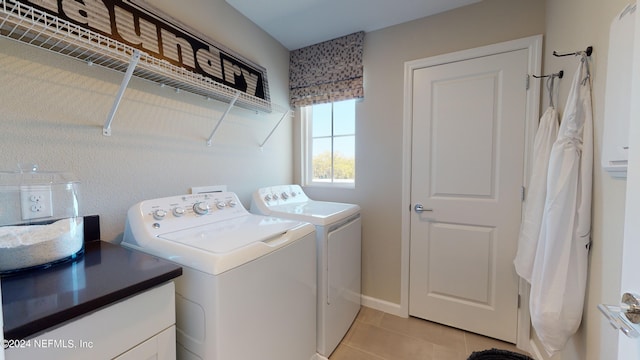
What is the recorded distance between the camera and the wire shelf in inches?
34.4

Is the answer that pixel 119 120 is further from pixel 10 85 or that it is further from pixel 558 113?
pixel 558 113

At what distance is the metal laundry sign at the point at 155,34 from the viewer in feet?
3.50

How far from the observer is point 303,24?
2027mm

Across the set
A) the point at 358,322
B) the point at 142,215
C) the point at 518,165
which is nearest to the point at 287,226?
the point at 142,215

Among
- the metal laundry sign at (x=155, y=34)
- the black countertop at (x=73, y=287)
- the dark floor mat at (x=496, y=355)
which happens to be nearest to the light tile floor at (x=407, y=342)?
the dark floor mat at (x=496, y=355)

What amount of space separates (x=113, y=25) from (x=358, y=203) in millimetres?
1986

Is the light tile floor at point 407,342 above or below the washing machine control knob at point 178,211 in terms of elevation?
below

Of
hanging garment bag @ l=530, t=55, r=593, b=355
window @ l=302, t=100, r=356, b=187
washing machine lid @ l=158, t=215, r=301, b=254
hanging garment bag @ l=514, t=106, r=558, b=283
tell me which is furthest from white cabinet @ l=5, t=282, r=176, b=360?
hanging garment bag @ l=514, t=106, r=558, b=283

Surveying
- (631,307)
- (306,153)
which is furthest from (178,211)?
(631,307)

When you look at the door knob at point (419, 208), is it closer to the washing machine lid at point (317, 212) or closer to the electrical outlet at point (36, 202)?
the washing machine lid at point (317, 212)

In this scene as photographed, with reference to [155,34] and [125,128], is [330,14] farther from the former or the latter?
[125,128]

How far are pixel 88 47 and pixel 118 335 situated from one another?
1145mm

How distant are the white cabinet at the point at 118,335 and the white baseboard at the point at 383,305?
1759 millimetres

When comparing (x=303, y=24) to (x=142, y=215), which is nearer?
(x=142, y=215)
